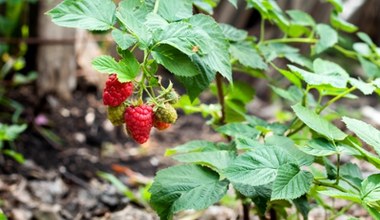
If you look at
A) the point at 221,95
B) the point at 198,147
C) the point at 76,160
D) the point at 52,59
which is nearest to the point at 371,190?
the point at 198,147

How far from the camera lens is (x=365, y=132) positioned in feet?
3.49

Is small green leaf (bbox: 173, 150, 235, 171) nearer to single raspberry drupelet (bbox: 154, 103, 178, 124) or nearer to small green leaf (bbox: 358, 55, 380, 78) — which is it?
single raspberry drupelet (bbox: 154, 103, 178, 124)

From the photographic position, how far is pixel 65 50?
9.57 ft

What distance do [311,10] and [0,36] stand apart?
1.94 meters

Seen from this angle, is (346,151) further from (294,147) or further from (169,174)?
(169,174)

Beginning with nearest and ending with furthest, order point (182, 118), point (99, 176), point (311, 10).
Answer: point (99, 176) → point (182, 118) → point (311, 10)

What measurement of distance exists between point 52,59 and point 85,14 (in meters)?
1.95

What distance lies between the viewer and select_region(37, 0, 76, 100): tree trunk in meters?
2.87

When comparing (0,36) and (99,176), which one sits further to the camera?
(0,36)

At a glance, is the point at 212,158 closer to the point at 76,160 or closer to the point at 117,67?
the point at 117,67

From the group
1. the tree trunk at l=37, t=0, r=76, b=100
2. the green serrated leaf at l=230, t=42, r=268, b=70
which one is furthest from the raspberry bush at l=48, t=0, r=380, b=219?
the tree trunk at l=37, t=0, r=76, b=100

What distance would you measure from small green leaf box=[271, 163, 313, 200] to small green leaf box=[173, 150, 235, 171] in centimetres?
16

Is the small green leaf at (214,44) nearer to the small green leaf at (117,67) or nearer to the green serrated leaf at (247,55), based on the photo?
the small green leaf at (117,67)

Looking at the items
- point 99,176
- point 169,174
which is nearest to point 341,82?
point 169,174
